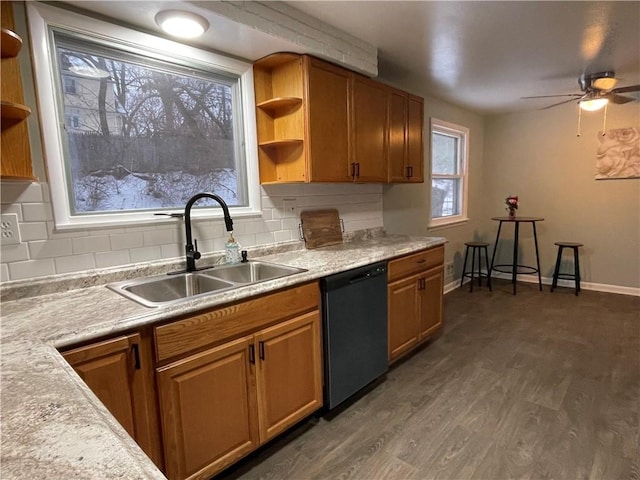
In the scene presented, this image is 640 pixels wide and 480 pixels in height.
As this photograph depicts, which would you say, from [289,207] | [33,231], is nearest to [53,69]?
[33,231]

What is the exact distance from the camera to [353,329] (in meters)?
2.15

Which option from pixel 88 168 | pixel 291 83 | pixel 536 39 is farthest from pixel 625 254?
pixel 88 168

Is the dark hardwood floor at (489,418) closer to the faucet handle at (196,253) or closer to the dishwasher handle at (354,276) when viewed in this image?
the dishwasher handle at (354,276)

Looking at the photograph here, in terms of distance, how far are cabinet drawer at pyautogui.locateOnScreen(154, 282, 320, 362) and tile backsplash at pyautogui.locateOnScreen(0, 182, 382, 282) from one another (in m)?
0.65

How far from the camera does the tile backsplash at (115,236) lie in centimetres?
152

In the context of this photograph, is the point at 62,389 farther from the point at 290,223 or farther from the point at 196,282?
the point at 290,223

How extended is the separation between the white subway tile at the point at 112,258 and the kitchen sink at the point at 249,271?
18.4 inches

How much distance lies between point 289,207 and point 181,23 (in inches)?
49.9

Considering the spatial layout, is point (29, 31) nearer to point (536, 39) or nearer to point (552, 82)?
point (536, 39)

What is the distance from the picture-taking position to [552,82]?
348 centimetres

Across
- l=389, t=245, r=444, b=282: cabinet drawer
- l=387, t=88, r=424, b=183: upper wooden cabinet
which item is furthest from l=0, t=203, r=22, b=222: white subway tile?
l=387, t=88, r=424, b=183: upper wooden cabinet

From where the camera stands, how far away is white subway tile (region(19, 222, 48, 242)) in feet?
5.02

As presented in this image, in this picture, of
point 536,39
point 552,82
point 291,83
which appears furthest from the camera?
point 552,82

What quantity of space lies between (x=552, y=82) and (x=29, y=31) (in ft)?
13.3
